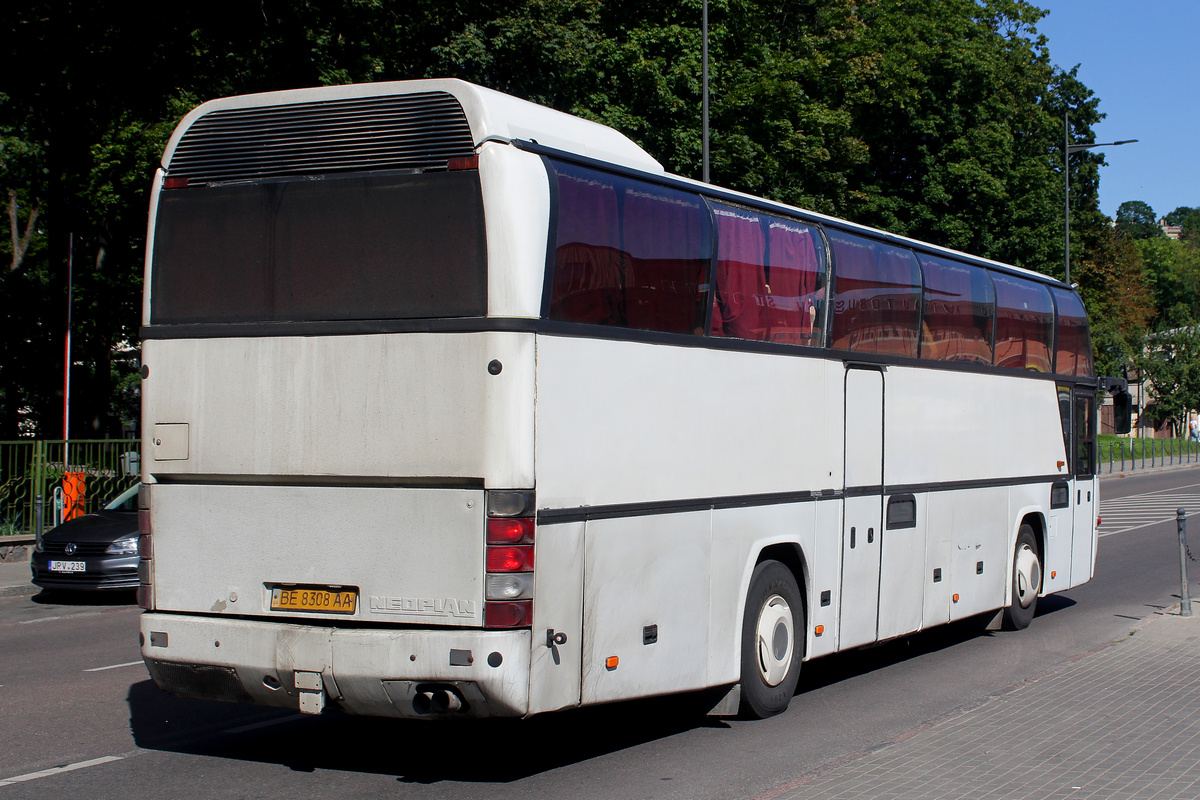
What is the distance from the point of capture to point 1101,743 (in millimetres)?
7672

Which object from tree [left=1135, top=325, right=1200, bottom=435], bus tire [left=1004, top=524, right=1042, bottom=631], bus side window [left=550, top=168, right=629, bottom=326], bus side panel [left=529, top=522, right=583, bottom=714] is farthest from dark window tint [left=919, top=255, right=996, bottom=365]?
tree [left=1135, top=325, right=1200, bottom=435]

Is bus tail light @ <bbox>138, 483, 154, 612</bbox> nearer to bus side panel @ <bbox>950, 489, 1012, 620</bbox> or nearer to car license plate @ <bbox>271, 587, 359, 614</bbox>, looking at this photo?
car license plate @ <bbox>271, 587, 359, 614</bbox>

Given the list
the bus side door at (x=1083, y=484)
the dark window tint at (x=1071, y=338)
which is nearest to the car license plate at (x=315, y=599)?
the dark window tint at (x=1071, y=338)

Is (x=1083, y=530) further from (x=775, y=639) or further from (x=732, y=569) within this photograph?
(x=732, y=569)

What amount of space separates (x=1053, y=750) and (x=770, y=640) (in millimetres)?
1959

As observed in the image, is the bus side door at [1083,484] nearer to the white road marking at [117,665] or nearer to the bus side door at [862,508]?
the bus side door at [862,508]

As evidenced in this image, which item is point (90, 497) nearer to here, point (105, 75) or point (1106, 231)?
point (105, 75)

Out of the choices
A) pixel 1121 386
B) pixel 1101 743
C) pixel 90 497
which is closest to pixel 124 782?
pixel 1101 743

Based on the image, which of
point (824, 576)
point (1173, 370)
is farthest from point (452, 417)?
point (1173, 370)

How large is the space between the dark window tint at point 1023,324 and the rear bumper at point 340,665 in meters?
7.90

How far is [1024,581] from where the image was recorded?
43.0ft

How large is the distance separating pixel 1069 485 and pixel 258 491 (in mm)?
10270

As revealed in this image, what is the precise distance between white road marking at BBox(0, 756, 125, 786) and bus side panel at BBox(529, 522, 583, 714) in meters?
2.81

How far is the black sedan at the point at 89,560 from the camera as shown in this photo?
15461 mm
